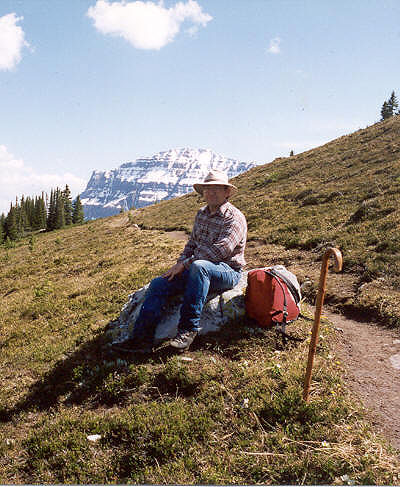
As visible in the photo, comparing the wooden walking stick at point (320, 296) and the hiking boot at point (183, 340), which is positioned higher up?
the wooden walking stick at point (320, 296)

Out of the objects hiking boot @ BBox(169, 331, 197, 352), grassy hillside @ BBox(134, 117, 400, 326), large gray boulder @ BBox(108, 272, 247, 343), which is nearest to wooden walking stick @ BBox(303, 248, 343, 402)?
hiking boot @ BBox(169, 331, 197, 352)

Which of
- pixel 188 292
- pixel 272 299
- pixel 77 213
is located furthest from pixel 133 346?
pixel 77 213

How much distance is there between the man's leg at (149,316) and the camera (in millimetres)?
6877

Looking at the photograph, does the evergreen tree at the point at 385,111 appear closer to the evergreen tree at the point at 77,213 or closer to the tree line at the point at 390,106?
the tree line at the point at 390,106

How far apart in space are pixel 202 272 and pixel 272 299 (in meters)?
1.55

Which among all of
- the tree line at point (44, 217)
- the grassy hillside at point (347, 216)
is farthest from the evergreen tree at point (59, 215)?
the grassy hillside at point (347, 216)

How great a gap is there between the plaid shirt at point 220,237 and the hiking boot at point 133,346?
6.21ft

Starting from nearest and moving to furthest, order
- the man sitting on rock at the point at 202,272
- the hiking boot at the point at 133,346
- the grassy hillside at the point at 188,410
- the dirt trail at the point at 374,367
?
the grassy hillside at the point at 188,410 < the dirt trail at the point at 374,367 < the man sitting on rock at the point at 202,272 < the hiking boot at the point at 133,346

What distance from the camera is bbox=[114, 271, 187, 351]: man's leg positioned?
6.88 meters

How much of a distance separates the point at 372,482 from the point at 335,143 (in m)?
41.7

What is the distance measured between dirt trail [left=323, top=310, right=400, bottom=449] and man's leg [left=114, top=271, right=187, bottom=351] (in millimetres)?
3665

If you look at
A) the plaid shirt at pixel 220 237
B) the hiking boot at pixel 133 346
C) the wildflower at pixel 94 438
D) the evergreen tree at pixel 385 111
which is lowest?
the wildflower at pixel 94 438

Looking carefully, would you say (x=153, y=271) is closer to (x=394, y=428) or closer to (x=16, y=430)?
(x=16, y=430)

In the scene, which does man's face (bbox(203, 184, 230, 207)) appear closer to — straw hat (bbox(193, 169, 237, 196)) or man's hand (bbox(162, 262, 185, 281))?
straw hat (bbox(193, 169, 237, 196))
